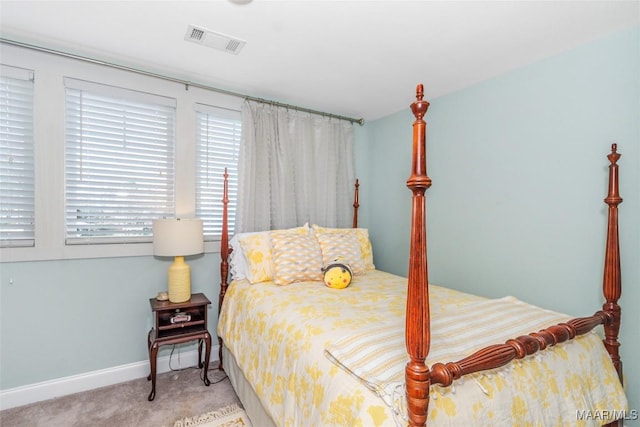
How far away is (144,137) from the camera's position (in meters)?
2.50

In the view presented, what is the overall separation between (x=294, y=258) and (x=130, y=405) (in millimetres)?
1449

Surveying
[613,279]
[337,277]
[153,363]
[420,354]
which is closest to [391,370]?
[420,354]

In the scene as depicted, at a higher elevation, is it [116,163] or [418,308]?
[116,163]

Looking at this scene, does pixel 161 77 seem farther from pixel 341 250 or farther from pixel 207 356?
pixel 207 356

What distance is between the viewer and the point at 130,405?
2.11 m

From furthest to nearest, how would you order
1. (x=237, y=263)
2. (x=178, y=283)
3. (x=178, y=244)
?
1. (x=237, y=263)
2. (x=178, y=283)
3. (x=178, y=244)

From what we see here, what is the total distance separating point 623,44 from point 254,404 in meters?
3.00

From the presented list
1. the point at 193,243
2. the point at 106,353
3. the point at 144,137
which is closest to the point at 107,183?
the point at 144,137

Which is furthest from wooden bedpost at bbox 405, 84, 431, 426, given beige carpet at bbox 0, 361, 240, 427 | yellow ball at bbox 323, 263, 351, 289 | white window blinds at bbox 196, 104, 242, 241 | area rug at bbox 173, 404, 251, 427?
white window blinds at bbox 196, 104, 242, 241

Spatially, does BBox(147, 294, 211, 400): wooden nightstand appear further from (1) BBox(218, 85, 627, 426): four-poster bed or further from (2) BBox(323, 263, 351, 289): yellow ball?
(2) BBox(323, 263, 351, 289): yellow ball

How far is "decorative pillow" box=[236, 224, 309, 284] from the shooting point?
7.89ft

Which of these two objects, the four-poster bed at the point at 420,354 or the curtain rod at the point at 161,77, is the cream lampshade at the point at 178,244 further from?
the curtain rod at the point at 161,77

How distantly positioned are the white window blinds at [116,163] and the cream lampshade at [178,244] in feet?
1.22

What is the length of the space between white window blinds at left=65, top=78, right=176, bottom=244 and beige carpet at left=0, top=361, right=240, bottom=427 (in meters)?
1.07
